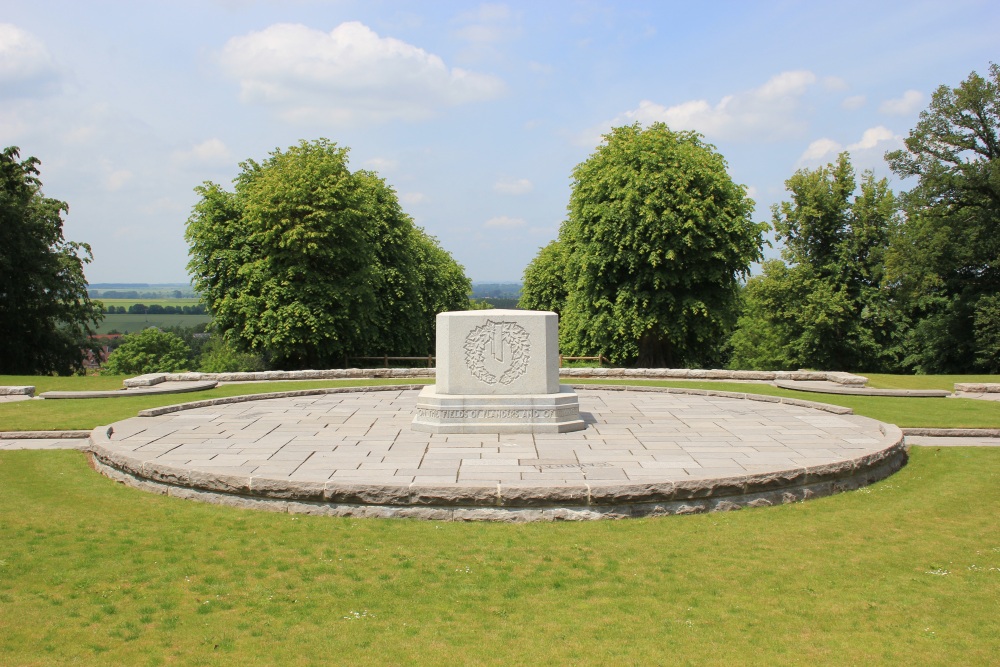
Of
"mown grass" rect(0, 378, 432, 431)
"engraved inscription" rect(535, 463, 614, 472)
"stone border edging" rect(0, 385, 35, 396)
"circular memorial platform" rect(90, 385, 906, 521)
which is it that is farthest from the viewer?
"stone border edging" rect(0, 385, 35, 396)

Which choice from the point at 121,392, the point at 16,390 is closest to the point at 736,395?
the point at 121,392

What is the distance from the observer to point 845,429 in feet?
38.2

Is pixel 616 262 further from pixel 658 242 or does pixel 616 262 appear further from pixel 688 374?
pixel 688 374

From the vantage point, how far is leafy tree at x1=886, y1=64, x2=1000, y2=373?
29203 mm

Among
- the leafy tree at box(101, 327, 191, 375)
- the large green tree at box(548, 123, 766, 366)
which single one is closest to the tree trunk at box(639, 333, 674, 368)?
the large green tree at box(548, 123, 766, 366)

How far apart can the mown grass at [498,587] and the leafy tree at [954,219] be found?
24709mm

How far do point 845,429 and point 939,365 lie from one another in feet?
79.2

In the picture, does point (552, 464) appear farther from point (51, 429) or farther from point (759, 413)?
point (51, 429)

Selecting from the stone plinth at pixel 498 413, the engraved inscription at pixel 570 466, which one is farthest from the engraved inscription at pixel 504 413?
the engraved inscription at pixel 570 466

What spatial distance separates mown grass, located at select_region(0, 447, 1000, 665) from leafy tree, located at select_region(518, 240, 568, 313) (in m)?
35.2

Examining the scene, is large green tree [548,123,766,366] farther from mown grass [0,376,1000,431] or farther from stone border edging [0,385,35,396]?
stone border edging [0,385,35,396]

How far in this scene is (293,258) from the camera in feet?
88.5

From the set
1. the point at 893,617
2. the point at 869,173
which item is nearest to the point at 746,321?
the point at 869,173

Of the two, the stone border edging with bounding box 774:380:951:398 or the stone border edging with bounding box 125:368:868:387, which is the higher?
the stone border edging with bounding box 125:368:868:387
